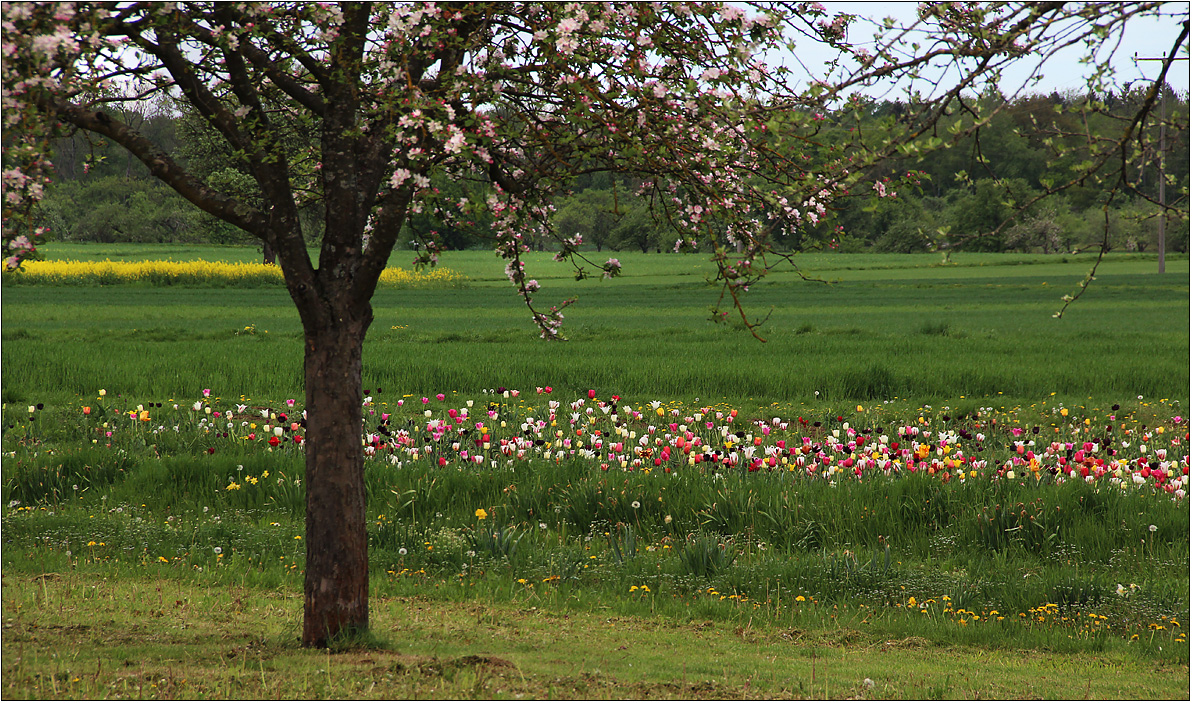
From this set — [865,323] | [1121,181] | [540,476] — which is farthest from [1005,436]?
[865,323]

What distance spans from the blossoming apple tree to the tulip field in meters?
0.98

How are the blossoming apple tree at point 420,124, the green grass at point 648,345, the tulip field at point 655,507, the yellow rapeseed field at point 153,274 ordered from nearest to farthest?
the blossoming apple tree at point 420,124 < the tulip field at point 655,507 < the green grass at point 648,345 < the yellow rapeseed field at point 153,274

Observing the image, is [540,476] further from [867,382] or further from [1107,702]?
[867,382]

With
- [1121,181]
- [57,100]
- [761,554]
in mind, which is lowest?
[761,554]

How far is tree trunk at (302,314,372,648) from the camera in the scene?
16.8 feet

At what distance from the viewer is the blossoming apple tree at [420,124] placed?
4297 mm

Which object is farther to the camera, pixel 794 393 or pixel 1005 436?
pixel 794 393

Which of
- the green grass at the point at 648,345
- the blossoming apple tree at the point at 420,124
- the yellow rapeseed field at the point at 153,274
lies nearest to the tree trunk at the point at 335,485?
the blossoming apple tree at the point at 420,124

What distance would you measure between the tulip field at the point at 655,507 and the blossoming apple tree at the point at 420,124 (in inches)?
38.5

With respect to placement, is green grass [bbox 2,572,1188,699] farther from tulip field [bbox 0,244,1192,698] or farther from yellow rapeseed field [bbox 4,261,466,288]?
yellow rapeseed field [bbox 4,261,466,288]

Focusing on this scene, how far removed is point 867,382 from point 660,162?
10.9m

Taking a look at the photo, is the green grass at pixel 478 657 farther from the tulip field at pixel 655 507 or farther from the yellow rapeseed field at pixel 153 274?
the yellow rapeseed field at pixel 153 274

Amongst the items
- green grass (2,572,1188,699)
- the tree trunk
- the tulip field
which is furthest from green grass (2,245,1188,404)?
the tree trunk

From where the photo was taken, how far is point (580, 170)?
4.90 metres
